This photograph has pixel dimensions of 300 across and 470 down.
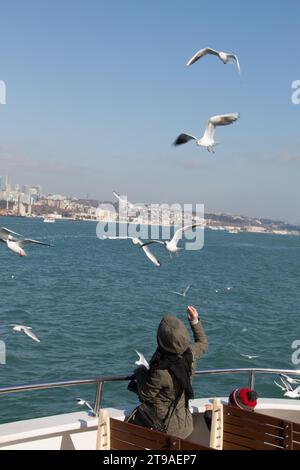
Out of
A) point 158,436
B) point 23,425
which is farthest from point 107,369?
point 158,436

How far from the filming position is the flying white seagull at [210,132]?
8495mm

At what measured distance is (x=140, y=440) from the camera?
305 cm

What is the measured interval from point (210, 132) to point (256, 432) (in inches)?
236

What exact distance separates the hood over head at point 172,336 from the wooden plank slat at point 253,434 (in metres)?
0.64

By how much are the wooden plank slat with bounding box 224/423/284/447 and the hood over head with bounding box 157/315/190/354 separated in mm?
644

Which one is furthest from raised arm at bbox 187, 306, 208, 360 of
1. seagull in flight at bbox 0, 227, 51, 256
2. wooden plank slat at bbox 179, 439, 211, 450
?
seagull in flight at bbox 0, 227, 51, 256

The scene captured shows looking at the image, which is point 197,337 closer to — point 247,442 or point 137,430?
point 247,442

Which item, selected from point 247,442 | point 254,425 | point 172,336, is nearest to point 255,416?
point 254,425

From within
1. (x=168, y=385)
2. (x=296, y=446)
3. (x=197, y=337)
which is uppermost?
(x=197, y=337)

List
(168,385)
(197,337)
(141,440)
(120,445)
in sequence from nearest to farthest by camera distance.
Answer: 1. (141,440)
2. (120,445)
3. (168,385)
4. (197,337)

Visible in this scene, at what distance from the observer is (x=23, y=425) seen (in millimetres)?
4008

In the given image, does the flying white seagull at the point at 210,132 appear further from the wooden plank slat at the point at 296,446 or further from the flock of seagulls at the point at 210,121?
the wooden plank slat at the point at 296,446

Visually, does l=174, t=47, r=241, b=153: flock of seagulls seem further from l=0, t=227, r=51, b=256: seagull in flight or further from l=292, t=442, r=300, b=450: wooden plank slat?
l=292, t=442, r=300, b=450: wooden plank slat

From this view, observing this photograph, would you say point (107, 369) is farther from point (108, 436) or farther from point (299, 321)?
point (299, 321)
